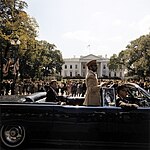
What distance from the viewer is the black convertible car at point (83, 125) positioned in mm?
5516

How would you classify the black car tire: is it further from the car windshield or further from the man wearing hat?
the car windshield

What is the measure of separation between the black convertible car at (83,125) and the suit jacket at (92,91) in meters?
0.22

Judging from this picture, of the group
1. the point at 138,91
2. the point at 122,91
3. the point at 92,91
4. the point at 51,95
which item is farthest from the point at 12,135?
the point at 138,91

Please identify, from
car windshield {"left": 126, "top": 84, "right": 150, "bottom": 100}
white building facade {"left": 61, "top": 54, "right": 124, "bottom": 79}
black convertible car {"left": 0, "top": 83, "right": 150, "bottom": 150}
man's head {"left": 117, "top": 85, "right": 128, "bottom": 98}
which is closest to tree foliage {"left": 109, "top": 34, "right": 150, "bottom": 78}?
car windshield {"left": 126, "top": 84, "right": 150, "bottom": 100}

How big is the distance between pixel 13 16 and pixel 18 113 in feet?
65.2

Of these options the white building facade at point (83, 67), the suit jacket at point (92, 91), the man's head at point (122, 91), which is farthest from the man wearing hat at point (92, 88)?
the white building facade at point (83, 67)

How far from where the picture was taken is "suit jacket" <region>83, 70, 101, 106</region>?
590cm

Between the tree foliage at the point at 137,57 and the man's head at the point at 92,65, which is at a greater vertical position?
the tree foliage at the point at 137,57

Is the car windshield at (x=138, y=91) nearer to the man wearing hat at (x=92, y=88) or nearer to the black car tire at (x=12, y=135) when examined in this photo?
the man wearing hat at (x=92, y=88)

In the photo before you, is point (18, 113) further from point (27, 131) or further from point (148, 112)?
point (148, 112)

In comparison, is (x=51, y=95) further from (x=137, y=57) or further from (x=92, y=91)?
(x=137, y=57)

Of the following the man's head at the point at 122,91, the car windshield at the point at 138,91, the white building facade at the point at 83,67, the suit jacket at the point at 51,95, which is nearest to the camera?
the man's head at the point at 122,91

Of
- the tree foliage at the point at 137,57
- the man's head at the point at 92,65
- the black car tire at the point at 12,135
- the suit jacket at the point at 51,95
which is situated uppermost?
the tree foliage at the point at 137,57

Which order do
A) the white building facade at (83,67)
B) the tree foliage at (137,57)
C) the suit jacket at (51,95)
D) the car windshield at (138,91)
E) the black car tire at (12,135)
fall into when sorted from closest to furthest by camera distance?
the black car tire at (12,135) → the car windshield at (138,91) → the suit jacket at (51,95) → the tree foliage at (137,57) → the white building facade at (83,67)
